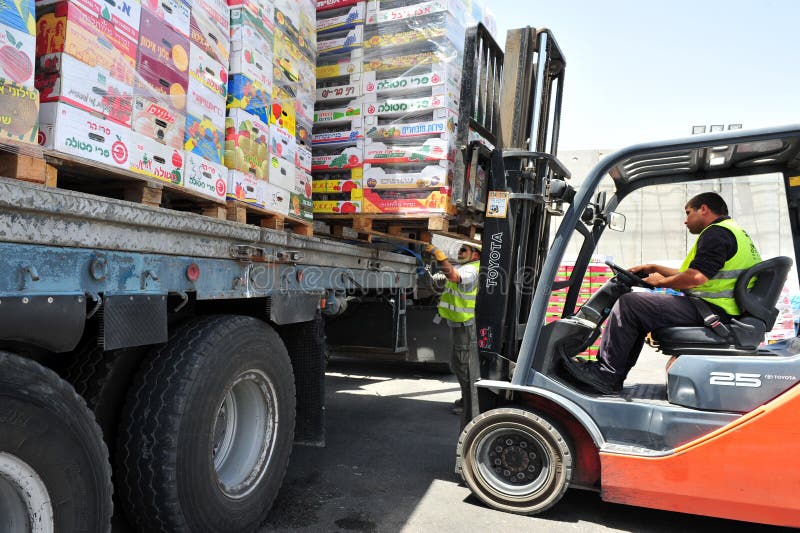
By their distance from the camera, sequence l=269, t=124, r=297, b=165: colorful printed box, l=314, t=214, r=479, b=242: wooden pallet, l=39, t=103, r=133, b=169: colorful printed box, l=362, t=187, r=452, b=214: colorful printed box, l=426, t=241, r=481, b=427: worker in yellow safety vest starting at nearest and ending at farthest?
1. l=39, t=103, r=133, b=169: colorful printed box
2. l=269, t=124, r=297, b=165: colorful printed box
3. l=362, t=187, r=452, b=214: colorful printed box
4. l=314, t=214, r=479, b=242: wooden pallet
5. l=426, t=241, r=481, b=427: worker in yellow safety vest

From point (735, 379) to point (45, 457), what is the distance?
9.95ft

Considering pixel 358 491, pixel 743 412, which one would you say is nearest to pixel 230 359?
pixel 358 491

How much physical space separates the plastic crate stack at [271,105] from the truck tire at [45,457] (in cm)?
142

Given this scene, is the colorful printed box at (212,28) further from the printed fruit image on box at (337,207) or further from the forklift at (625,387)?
the forklift at (625,387)

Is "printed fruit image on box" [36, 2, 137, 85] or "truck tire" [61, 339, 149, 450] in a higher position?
"printed fruit image on box" [36, 2, 137, 85]

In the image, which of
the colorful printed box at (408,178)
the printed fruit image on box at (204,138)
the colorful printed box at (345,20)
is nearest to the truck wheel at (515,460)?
the colorful printed box at (408,178)

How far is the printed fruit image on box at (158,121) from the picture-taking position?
233 cm

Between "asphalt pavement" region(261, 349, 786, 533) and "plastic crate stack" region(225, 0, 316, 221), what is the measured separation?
5.73 ft

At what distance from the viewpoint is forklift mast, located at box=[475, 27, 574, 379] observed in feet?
12.4

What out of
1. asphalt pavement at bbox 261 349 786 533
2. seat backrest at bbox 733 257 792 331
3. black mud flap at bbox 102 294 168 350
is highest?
seat backrest at bbox 733 257 792 331

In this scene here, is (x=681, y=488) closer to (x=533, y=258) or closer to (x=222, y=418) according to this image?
(x=533, y=258)

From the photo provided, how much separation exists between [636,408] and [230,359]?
7.09ft

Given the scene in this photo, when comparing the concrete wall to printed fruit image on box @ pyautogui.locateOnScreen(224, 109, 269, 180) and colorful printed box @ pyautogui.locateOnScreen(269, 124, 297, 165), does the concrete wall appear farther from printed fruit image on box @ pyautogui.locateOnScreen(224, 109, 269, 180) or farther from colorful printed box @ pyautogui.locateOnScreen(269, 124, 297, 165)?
printed fruit image on box @ pyautogui.locateOnScreen(224, 109, 269, 180)

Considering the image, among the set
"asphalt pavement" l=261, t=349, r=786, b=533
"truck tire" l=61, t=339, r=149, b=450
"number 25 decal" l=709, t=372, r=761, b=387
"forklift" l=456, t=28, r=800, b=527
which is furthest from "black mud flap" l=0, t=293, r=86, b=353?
"number 25 decal" l=709, t=372, r=761, b=387
